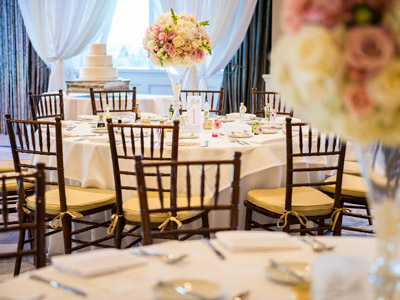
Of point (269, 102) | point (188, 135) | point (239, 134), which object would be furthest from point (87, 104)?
point (239, 134)

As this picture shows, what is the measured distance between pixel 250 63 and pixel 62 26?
8.59 feet

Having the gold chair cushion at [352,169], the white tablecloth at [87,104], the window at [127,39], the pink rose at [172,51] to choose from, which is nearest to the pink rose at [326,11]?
the pink rose at [172,51]

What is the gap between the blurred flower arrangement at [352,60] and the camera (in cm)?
102

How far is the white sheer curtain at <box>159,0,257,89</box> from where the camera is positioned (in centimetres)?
709

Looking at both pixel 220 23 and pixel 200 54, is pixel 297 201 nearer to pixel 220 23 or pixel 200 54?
pixel 200 54

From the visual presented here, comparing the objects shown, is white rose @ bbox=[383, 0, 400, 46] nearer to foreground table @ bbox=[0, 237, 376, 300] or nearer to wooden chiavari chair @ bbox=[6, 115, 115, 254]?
foreground table @ bbox=[0, 237, 376, 300]

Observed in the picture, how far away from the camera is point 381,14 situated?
1.04 metres

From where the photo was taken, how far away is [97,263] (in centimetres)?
146

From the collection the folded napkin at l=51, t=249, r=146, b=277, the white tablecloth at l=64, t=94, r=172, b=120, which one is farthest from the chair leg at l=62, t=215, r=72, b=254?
the white tablecloth at l=64, t=94, r=172, b=120

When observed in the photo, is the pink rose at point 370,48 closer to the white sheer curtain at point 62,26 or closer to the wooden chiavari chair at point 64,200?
the wooden chiavari chair at point 64,200

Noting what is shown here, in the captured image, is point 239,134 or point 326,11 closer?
point 326,11

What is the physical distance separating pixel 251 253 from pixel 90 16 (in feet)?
21.6

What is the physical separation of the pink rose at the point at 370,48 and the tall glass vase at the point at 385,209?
0.24 meters

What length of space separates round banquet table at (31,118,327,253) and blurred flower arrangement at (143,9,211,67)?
59cm
